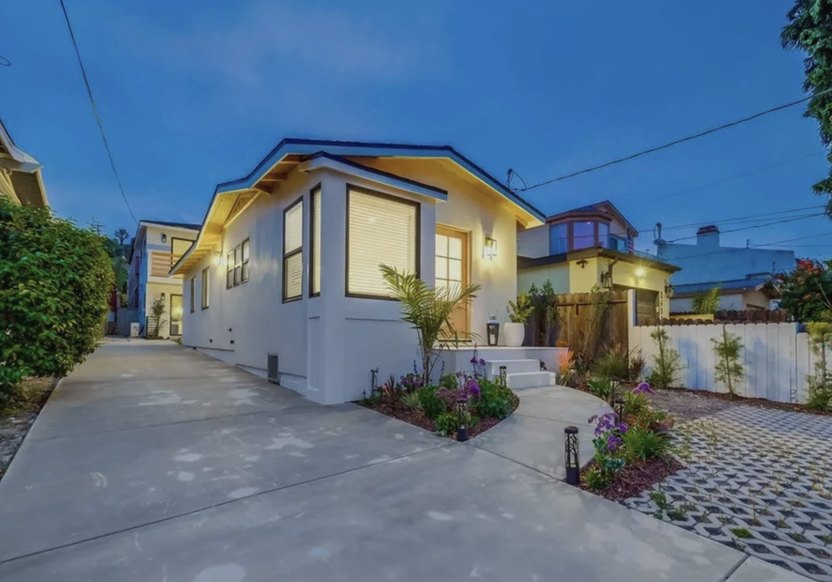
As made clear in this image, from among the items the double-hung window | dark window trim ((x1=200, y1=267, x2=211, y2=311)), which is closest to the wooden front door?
the double-hung window

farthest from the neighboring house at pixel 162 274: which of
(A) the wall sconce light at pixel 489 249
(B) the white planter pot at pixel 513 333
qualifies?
(B) the white planter pot at pixel 513 333

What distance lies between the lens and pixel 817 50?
7.52 meters

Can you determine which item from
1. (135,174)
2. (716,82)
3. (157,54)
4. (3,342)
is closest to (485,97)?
(716,82)

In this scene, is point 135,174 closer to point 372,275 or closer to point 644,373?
point 372,275

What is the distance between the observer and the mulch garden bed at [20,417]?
11.6 feet

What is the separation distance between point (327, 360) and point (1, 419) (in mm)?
3444

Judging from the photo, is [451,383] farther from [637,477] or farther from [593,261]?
[593,261]

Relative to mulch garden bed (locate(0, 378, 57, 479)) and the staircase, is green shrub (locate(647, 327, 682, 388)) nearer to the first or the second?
the staircase

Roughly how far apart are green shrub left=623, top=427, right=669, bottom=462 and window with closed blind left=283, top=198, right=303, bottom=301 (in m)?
4.94

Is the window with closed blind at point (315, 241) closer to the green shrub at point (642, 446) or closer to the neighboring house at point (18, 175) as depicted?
the neighboring house at point (18, 175)

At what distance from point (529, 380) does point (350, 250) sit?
11.7 ft

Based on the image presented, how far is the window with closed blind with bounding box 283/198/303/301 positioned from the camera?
683 cm

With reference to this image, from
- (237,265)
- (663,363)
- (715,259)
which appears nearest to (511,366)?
(663,363)

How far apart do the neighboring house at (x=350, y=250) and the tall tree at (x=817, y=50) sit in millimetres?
5309
